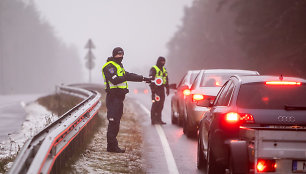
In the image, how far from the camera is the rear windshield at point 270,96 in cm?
673

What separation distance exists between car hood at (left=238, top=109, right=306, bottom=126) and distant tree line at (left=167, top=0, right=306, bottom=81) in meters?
21.1

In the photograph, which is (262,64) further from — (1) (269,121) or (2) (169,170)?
(1) (269,121)

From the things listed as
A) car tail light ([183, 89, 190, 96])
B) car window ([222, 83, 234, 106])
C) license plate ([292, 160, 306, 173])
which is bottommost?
license plate ([292, 160, 306, 173])

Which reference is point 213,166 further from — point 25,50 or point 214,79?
point 25,50

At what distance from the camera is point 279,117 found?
21.2 feet

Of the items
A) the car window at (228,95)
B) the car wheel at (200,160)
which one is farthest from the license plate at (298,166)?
the car wheel at (200,160)

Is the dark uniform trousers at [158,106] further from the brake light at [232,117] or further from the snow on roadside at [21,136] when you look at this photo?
the brake light at [232,117]

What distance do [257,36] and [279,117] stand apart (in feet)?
102

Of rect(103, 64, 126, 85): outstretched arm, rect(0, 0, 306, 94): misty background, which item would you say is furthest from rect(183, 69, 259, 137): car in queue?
rect(0, 0, 306, 94): misty background

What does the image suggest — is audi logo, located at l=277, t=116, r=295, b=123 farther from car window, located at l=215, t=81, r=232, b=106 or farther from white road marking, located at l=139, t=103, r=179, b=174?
white road marking, located at l=139, t=103, r=179, b=174

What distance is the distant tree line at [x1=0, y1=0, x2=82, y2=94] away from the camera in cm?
8743

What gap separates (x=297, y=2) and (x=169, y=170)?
2222 centimetres

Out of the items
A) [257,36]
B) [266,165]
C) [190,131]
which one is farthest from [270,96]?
[257,36]

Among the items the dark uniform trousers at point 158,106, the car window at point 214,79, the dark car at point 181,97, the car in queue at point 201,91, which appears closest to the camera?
the car in queue at point 201,91
